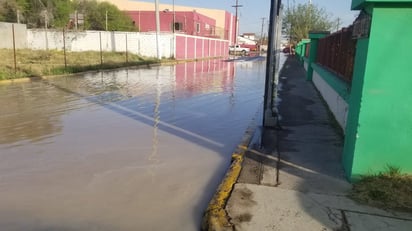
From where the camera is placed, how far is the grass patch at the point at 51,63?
1834 cm

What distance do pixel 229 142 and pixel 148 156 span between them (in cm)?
178

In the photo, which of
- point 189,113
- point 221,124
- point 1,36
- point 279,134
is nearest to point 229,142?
point 279,134

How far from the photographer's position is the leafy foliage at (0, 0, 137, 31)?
3809 centimetres

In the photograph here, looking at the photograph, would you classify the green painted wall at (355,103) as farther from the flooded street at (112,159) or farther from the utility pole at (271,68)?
the utility pole at (271,68)

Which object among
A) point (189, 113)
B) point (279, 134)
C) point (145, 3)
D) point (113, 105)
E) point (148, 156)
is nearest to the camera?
point (148, 156)

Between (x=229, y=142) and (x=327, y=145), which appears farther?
(x=229, y=142)

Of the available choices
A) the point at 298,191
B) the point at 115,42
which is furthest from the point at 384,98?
the point at 115,42

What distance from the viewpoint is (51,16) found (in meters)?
40.6

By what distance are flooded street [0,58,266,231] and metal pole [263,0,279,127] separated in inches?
28.0

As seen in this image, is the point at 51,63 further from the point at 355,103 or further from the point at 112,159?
the point at 355,103

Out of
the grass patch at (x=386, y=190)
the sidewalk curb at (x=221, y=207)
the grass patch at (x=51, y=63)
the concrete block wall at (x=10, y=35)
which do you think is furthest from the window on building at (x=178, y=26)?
the grass patch at (x=386, y=190)

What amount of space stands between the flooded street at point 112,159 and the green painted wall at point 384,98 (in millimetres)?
2040

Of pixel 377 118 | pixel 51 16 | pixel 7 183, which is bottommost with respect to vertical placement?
pixel 7 183

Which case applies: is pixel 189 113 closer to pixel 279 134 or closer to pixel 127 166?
pixel 279 134
